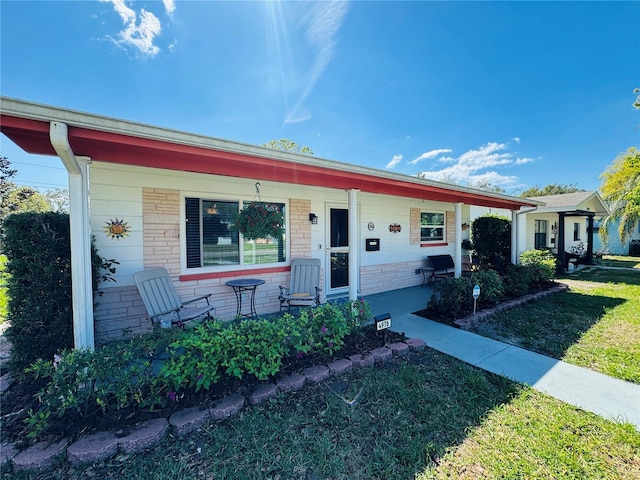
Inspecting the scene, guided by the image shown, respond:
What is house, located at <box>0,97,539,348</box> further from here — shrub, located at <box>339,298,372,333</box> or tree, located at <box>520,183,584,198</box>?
tree, located at <box>520,183,584,198</box>

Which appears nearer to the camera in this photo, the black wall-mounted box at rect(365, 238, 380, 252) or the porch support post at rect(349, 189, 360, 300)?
the porch support post at rect(349, 189, 360, 300)

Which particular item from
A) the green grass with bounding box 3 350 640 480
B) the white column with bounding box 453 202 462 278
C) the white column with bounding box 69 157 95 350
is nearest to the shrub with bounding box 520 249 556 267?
the white column with bounding box 453 202 462 278

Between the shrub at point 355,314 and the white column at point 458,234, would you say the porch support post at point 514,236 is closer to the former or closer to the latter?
the white column at point 458,234

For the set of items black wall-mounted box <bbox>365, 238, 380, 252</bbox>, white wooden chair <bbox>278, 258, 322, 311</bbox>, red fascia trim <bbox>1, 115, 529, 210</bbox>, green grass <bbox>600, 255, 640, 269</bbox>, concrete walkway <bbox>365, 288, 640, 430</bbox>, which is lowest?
concrete walkway <bbox>365, 288, 640, 430</bbox>

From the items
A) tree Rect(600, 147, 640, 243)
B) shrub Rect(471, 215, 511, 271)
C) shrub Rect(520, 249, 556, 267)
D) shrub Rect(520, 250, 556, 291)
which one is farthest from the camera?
shrub Rect(471, 215, 511, 271)

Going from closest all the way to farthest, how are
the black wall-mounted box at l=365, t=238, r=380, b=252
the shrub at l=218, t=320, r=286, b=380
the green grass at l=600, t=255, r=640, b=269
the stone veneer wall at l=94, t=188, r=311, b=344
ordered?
the shrub at l=218, t=320, r=286, b=380
the stone veneer wall at l=94, t=188, r=311, b=344
the black wall-mounted box at l=365, t=238, r=380, b=252
the green grass at l=600, t=255, r=640, b=269

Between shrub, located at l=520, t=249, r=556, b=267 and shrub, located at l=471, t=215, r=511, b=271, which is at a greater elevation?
shrub, located at l=471, t=215, r=511, b=271

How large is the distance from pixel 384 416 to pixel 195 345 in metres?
1.85

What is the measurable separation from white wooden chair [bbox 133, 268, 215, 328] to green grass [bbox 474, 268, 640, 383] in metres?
4.71

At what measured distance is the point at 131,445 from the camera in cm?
200

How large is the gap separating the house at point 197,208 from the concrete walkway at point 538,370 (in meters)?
1.45

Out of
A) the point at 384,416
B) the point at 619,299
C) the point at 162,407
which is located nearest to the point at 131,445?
the point at 162,407

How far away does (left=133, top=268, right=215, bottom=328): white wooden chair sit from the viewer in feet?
11.8

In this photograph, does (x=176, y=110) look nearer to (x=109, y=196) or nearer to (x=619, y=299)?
(x=109, y=196)
